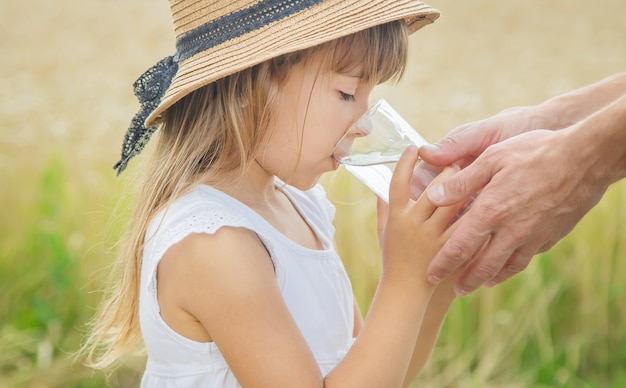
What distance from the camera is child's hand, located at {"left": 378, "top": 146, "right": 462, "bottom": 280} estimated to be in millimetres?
1556

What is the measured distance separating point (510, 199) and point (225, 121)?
1.82 feet

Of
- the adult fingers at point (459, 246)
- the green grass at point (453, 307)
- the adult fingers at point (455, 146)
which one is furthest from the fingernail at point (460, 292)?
the green grass at point (453, 307)

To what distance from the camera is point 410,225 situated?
1.56 meters

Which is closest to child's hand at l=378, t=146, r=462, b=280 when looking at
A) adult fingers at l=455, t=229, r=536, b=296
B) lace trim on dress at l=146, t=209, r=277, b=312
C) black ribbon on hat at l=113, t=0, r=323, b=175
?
adult fingers at l=455, t=229, r=536, b=296

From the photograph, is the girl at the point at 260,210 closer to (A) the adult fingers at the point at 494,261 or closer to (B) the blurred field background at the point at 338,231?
(A) the adult fingers at the point at 494,261

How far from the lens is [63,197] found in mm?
3076

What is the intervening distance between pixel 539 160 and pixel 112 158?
1930 millimetres

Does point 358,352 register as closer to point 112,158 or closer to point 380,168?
point 380,168

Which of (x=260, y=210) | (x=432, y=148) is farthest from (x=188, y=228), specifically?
(x=432, y=148)

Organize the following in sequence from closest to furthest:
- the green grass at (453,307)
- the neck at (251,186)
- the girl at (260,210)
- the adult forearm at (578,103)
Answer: the girl at (260,210)
the neck at (251,186)
the adult forearm at (578,103)
the green grass at (453,307)

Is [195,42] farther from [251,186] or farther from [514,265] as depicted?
[514,265]

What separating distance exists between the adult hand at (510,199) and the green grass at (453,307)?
1.08 meters

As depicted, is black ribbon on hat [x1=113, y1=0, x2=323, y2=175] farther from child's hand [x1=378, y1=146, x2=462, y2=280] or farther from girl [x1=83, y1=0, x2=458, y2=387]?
child's hand [x1=378, y1=146, x2=462, y2=280]

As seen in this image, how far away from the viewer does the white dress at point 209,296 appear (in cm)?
156
